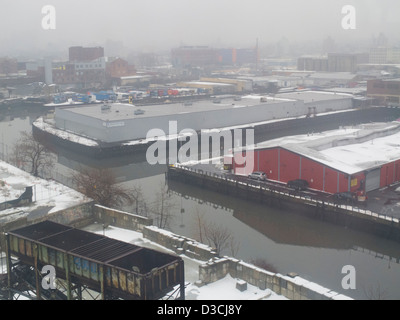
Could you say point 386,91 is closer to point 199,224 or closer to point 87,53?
point 199,224

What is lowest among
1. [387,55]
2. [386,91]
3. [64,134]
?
[64,134]

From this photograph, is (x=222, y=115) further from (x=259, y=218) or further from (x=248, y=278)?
(x=248, y=278)

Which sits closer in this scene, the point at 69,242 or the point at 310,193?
the point at 69,242

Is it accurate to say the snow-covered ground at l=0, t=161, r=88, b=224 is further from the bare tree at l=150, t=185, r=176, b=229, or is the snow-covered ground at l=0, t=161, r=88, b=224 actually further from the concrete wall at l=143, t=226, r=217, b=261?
the concrete wall at l=143, t=226, r=217, b=261

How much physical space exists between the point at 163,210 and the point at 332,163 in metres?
2.79

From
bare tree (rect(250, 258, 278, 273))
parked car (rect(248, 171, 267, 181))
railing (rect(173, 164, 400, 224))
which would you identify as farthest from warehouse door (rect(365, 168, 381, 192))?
bare tree (rect(250, 258, 278, 273))

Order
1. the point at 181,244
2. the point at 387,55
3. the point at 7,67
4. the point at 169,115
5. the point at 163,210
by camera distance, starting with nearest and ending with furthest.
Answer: the point at 181,244 → the point at 163,210 → the point at 169,115 → the point at 7,67 → the point at 387,55

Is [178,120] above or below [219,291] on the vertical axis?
above

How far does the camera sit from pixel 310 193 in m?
8.38

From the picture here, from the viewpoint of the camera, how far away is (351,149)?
382 inches

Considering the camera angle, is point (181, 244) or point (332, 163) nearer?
point (181, 244)

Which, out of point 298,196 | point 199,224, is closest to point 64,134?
point 298,196
